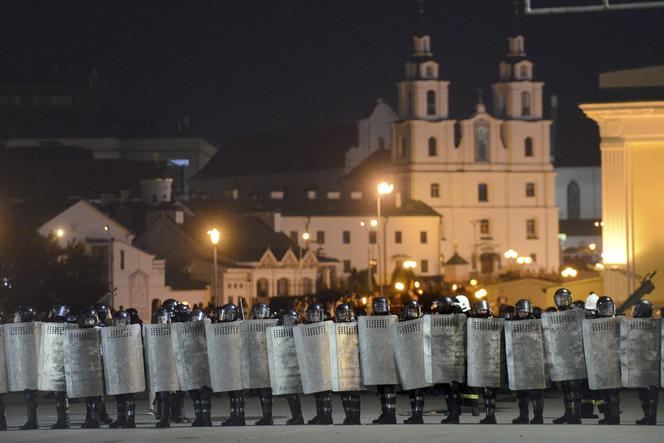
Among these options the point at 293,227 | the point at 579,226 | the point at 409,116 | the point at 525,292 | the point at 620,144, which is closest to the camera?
the point at 620,144

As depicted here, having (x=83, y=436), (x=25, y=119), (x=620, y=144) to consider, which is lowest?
(x=83, y=436)

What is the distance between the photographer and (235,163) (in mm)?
182375

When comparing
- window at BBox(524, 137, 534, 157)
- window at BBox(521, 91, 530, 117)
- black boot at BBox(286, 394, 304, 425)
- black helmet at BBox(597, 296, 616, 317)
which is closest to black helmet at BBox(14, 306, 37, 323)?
black boot at BBox(286, 394, 304, 425)

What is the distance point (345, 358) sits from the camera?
73.0ft

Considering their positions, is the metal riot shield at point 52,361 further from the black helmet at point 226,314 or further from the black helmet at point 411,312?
the black helmet at point 411,312

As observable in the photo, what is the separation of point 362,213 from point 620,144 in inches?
3706

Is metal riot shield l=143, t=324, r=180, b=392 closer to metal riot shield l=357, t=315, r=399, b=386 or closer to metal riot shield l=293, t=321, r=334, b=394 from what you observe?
metal riot shield l=293, t=321, r=334, b=394

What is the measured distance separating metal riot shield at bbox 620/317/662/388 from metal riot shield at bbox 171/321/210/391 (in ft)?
17.1

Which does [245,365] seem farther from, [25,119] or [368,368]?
[25,119]

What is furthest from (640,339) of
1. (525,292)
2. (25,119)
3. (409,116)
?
(25,119)

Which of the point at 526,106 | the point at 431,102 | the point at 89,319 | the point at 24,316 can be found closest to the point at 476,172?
the point at 431,102

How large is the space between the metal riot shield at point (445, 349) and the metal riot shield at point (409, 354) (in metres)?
0.08

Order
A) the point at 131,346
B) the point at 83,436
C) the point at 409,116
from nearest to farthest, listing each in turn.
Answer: the point at 83,436 < the point at 131,346 < the point at 409,116

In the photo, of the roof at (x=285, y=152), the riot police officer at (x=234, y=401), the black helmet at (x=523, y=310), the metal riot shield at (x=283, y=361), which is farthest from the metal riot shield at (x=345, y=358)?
the roof at (x=285, y=152)
